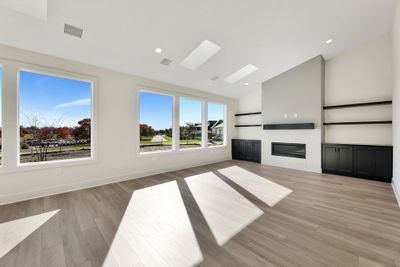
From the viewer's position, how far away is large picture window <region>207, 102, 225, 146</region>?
686 centimetres

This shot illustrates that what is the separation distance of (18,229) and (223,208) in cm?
274

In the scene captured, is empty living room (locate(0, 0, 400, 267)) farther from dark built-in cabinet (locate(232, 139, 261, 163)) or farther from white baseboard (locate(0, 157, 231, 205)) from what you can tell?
dark built-in cabinet (locate(232, 139, 261, 163))

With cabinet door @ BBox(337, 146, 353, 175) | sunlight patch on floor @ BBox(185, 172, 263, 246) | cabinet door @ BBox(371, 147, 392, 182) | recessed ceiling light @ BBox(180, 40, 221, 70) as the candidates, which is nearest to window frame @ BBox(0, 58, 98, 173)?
recessed ceiling light @ BBox(180, 40, 221, 70)

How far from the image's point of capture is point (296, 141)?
5.64 m

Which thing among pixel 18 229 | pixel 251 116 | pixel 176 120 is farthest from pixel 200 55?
pixel 18 229

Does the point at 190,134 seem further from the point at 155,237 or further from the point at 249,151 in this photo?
the point at 155,237

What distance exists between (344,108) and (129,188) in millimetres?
6190

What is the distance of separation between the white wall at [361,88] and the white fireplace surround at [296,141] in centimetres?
55

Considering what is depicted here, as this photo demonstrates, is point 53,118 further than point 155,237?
Yes

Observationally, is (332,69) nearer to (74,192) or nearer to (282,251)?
(282,251)

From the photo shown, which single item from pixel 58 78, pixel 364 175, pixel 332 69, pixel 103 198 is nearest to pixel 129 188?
pixel 103 198

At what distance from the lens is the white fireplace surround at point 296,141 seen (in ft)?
17.2

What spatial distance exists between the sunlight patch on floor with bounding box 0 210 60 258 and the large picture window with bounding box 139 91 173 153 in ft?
8.30

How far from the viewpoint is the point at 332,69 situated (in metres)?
5.37
